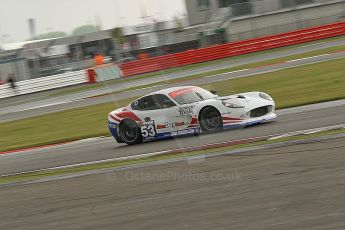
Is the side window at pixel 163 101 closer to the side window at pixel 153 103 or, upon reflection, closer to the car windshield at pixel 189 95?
the side window at pixel 153 103

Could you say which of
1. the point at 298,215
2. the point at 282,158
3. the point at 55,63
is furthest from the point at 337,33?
the point at 298,215

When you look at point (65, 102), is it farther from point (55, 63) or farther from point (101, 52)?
point (101, 52)

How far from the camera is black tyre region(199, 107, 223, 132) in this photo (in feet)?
42.5

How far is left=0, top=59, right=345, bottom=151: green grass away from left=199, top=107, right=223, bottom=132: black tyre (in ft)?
3.09

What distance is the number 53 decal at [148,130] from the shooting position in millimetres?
13795

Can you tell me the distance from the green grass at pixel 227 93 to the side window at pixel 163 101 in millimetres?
1044

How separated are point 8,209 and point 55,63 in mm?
36533

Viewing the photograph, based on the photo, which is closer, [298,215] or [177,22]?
[298,215]

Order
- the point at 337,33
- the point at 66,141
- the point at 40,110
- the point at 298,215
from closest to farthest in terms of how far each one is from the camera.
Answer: the point at 298,215, the point at 66,141, the point at 40,110, the point at 337,33

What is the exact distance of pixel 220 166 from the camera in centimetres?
880

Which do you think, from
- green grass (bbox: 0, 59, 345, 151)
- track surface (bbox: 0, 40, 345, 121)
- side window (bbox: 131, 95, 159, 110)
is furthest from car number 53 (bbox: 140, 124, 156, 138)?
track surface (bbox: 0, 40, 345, 121)

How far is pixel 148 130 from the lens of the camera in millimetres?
13891

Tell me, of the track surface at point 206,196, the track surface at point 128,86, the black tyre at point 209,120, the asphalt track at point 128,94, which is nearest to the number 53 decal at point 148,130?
the black tyre at point 209,120

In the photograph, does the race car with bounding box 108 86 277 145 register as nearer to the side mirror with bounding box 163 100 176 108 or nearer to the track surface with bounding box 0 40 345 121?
the side mirror with bounding box 163 100 176 108
